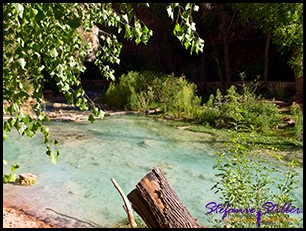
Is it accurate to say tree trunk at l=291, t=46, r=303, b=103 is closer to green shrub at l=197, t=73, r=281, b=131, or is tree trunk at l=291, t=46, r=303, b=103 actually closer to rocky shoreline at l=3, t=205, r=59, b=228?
green shrub at l=197, t=73, r=281, b=131

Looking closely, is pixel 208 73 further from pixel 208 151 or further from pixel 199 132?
pixel 208 151

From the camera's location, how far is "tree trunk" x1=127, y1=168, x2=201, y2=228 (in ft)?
8.04

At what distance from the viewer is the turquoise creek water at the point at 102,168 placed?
5121 millimetres

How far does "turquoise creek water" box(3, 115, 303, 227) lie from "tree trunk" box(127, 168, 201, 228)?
2.29m

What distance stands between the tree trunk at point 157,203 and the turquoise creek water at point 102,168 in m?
2.29

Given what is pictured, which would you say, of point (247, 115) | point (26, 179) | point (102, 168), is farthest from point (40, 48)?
point (247, 115)

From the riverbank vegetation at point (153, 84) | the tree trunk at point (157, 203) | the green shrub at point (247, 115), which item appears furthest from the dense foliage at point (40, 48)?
the green shrub at point (247, 115)

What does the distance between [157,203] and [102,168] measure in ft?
15.0

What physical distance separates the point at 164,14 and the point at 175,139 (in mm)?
9532

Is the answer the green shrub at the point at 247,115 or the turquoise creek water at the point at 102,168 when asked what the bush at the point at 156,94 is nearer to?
the green shrub at the point at 247,115

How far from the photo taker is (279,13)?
11008 mm

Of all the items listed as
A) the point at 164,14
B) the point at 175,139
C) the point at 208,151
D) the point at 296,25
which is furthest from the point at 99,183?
the point at 164,14

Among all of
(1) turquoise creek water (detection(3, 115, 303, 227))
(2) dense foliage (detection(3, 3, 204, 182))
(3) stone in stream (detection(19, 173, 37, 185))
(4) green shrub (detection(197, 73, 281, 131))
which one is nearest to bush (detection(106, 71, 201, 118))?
(4) green shrub (detection(197, 73, 281, 131))

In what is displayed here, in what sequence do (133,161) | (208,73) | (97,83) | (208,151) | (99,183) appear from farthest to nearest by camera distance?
(97,83) < (208,73) < (208,151) < (133,161) < (99,183)
